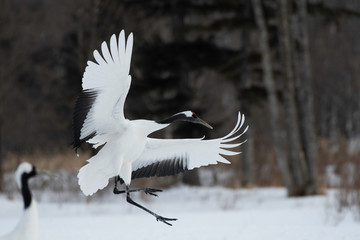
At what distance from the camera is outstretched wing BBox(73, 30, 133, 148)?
461 cm

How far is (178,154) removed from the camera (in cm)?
572

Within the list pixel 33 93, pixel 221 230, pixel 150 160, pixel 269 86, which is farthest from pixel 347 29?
pixel 150 160

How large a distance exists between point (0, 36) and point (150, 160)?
1008 centimetres

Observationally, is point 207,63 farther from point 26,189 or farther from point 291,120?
point 26,189

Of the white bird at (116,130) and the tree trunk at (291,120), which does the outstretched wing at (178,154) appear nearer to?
the white bird at (116,130)

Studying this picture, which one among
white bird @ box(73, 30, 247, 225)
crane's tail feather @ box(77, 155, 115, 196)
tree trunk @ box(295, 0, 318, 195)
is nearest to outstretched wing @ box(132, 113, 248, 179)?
white bird @ box(73, 30, 247, 225)

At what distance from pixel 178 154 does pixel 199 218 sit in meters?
3.51

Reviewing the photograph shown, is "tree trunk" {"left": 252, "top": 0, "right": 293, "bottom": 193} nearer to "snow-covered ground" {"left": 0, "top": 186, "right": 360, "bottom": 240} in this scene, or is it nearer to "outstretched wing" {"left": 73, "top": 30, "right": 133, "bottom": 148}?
"snow-covered ground" {"left": 0, "top": 186, "right": 360, "bottom": 240}

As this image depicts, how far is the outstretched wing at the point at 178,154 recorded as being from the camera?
5.54 meters

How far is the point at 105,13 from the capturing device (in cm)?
1256

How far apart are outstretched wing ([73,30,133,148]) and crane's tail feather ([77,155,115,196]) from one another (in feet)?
1.06

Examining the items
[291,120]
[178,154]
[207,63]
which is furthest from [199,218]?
[207,63]

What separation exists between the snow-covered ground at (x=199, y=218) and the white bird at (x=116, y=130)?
1953 millimetres

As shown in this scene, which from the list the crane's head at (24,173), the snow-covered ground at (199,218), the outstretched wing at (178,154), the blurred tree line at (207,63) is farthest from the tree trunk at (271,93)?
the crane's head at (24,173)
